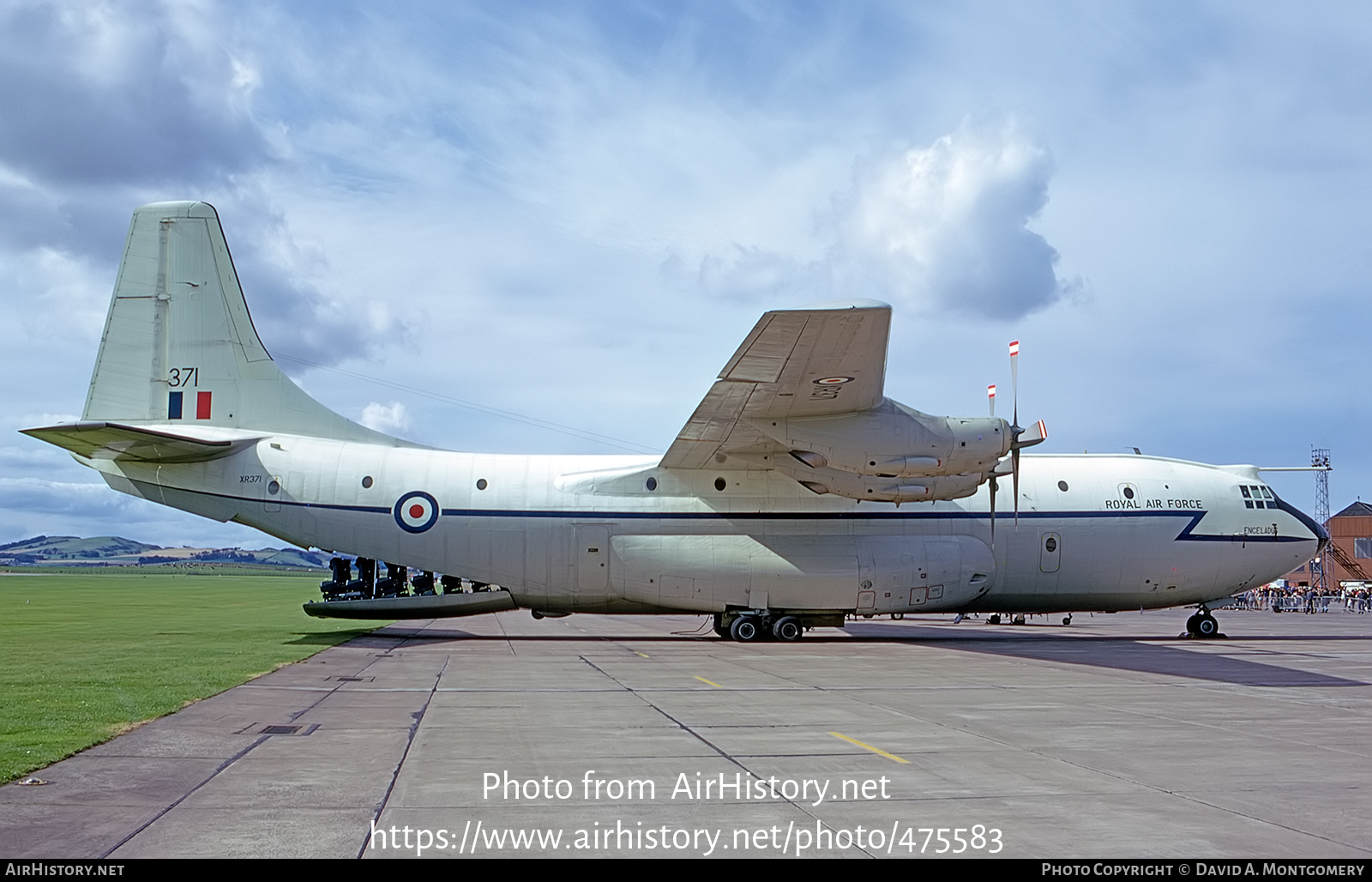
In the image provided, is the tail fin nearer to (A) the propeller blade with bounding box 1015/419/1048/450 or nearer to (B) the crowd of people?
(A) the propeller blade with bounding box 1015/419/1048/450

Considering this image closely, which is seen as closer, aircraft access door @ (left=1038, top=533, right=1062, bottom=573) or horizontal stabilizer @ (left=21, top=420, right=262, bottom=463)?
horizontal stabilizer @ (left=21, top=420, right=262, bottom=463)

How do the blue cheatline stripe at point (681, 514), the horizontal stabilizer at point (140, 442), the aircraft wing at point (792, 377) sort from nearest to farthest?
the aircraft wing at point (792, 377), the horizontal stabilizer at point (140, 442), the blue cheatline stripe at point (681, 514)

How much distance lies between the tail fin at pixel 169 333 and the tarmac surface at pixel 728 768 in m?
9.69

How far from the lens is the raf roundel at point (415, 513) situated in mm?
23125

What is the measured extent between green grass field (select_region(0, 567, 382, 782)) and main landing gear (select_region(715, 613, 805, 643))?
8.55 meters

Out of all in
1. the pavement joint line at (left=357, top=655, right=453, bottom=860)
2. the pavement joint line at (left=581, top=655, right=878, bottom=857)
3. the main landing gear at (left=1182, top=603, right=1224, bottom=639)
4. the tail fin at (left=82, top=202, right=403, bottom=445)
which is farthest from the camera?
the main landing gear at (left=1182, top=603, right=1224, bottom=639)

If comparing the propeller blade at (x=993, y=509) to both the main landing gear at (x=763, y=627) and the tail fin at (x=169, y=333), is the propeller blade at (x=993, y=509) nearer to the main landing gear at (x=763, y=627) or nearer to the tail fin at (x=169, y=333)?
the main landing gear at (x=763, y=627)

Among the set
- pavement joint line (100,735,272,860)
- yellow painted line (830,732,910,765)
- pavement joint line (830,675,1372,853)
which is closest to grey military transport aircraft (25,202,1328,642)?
pavement joint line (830,675,1372,853)

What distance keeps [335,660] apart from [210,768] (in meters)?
10.1

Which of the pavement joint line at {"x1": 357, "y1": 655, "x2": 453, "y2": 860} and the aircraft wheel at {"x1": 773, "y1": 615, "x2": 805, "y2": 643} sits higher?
the pavement joint line at {"x1": 357, "y1": 655, "x2": 453, "y2": 860}

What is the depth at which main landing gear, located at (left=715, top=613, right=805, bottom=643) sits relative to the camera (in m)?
23.6

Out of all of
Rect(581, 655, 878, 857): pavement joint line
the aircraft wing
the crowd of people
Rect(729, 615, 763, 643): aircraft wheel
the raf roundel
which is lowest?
the crowd of people

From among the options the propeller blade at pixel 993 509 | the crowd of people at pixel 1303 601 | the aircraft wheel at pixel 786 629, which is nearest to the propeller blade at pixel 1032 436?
the propeller blade at pixel 993 509
